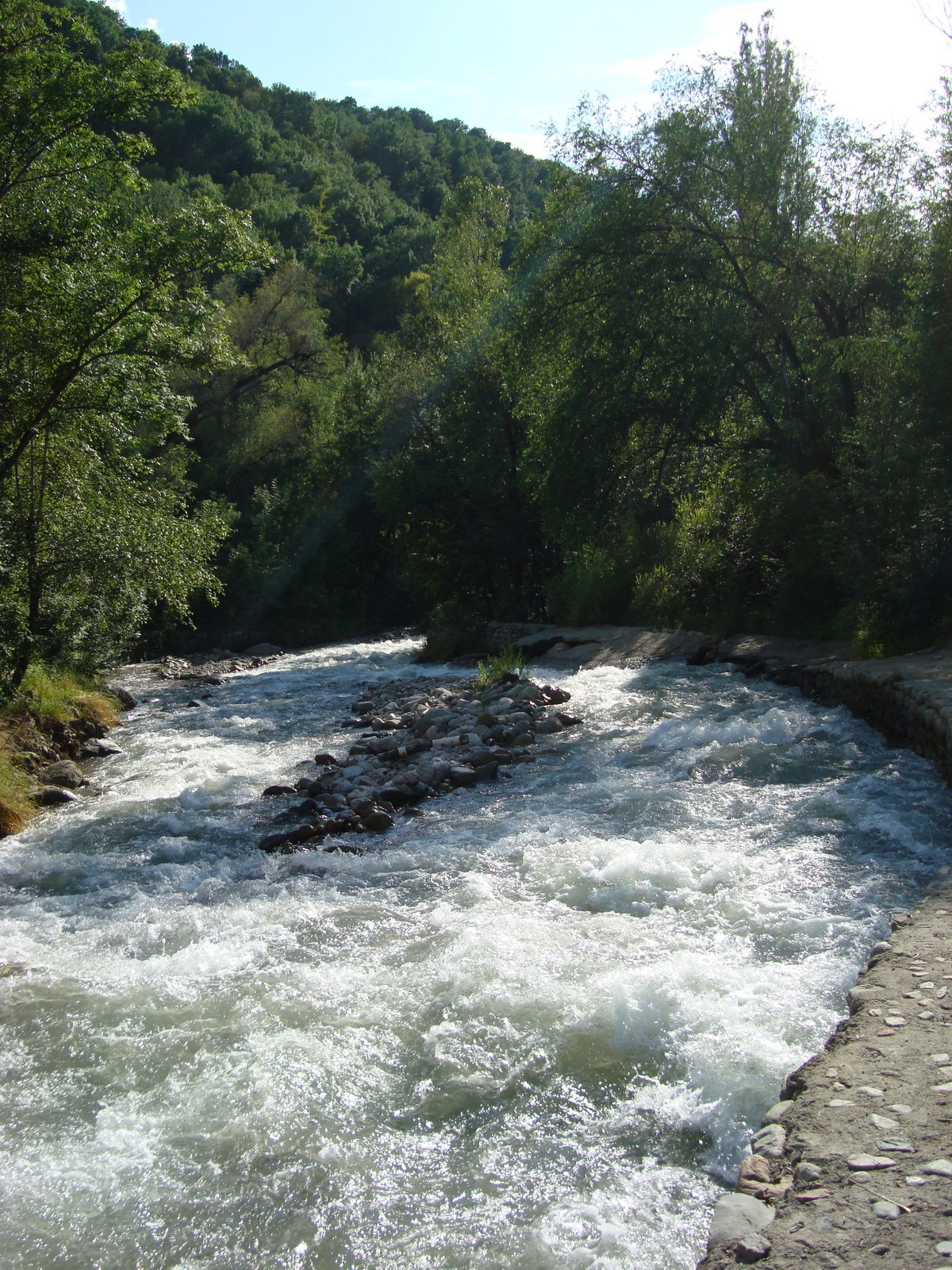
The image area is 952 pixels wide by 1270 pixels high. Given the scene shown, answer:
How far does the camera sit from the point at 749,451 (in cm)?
1600

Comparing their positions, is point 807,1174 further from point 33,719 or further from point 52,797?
point 33,719

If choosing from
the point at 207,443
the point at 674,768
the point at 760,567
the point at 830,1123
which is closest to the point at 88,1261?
the point at 830,1123

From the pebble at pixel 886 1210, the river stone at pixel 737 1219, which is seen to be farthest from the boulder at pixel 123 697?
the pebble at pixel 886 1210

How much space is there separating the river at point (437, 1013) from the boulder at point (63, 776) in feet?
4.09

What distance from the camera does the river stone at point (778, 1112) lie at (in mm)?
3248

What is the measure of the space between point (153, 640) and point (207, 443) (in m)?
9.90

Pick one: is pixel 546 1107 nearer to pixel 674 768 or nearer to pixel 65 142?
pixel 674 768

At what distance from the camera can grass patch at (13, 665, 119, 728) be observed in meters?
12.0

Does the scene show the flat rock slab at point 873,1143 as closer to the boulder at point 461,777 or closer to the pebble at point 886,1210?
the pebble at point 886,1210

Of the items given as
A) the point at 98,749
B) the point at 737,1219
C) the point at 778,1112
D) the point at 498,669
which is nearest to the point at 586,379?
the point at 498,669

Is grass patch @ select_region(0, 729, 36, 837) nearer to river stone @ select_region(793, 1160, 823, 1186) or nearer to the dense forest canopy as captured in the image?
the dense forest canopy

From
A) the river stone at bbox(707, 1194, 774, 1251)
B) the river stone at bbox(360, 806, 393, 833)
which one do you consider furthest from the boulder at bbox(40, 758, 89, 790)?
the river stone at bbox(707, 1194, 774, 1251)

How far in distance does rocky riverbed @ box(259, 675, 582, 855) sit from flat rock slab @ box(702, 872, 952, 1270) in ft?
14.8

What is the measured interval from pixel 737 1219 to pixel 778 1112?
653mm
